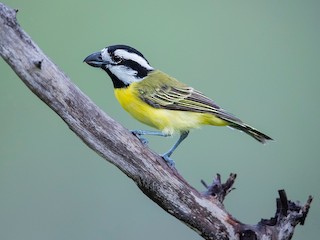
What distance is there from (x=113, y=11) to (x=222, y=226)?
5.04 metres

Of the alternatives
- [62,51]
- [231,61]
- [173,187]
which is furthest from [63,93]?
[231,61]

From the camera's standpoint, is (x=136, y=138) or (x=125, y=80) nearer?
(x=136, y=138)

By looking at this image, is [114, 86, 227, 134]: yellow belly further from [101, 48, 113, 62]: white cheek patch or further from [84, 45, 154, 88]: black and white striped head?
Result: [101, 48, 113, 62]: white cheek patch

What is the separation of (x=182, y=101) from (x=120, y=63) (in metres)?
0.57

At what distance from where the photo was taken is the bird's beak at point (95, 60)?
5.40 m

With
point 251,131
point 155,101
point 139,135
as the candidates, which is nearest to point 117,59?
point 155,101

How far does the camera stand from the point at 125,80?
556 centimetres

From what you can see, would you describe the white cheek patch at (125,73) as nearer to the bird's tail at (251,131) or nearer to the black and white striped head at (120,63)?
the black and white striped head at (120,63)

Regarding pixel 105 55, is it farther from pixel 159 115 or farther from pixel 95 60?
pixel 159 115

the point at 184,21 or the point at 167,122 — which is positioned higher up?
the point at 184,21

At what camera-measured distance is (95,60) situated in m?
5.42

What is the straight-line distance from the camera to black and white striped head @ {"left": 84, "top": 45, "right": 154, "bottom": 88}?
5402 mm

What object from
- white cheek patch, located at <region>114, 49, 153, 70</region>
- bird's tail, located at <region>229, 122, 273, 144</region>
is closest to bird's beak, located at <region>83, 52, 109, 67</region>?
white cheek patch, located at <region>114, 49, 153, 70</region>

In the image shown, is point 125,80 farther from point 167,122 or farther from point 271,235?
point 271,235
